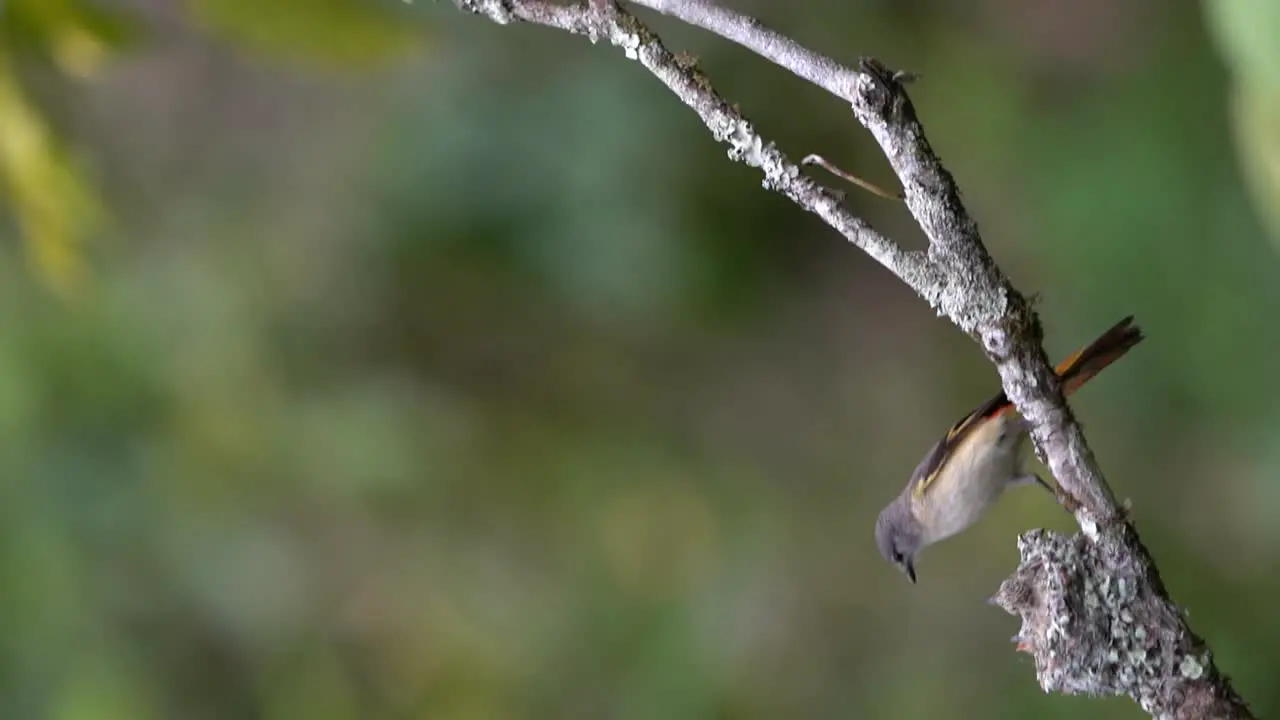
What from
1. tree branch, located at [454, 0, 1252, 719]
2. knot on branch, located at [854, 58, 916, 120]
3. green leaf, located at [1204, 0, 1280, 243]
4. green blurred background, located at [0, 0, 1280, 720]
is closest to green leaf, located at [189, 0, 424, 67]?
tree branch, located at [454, 0, 1252, 719]

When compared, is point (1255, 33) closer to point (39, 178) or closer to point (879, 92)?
point (879, 92)

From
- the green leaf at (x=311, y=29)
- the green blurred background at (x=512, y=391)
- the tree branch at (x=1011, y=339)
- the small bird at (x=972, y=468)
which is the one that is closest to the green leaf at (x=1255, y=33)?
the tree branch at (x=1011, y=339)

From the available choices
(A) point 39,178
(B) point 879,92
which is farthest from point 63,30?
(B) point 879,92

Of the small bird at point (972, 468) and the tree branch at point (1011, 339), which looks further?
the small bird at point (972, 468)

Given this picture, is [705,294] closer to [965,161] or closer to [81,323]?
[965,161]

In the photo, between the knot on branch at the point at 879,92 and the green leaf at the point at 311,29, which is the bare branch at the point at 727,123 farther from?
the green leaf at the point at 311,29

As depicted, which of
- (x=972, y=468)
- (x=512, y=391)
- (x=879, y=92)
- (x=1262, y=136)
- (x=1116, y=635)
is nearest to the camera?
(x=879, y=92)

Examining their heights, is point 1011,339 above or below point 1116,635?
above
